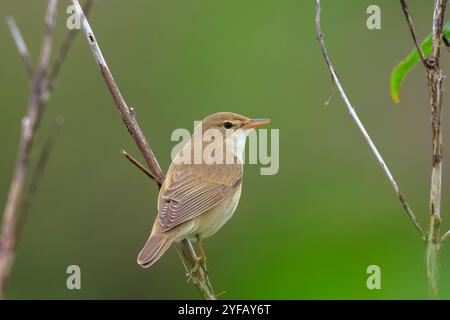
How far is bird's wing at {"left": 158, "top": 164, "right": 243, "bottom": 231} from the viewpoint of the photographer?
3998mm

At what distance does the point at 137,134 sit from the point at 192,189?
85 centimetres

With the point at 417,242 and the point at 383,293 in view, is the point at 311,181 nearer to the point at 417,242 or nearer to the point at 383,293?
the point at 417,242

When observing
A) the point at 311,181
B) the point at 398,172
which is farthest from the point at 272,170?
the point at 398,172

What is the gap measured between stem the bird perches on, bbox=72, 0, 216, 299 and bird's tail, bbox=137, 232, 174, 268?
0.29ft

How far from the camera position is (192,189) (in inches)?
169

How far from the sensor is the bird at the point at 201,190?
12.7 feet

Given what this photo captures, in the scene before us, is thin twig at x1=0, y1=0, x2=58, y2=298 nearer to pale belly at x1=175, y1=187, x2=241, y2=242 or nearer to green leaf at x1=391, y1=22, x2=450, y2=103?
green leaf at x1=391, y1=22, x2=450, y2=103

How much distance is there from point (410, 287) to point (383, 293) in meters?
0.13

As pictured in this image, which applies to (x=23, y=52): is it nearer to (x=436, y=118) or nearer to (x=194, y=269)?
(x=436, y=118)

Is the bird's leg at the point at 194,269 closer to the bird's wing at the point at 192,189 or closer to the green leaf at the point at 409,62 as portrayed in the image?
the bird's wing at the point at 192,189

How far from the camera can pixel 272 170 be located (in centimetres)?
618

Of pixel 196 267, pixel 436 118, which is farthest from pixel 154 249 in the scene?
pixel 436 118

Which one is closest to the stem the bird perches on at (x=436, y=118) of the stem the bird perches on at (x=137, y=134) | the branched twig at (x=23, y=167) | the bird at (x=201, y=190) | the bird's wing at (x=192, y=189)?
the stem the bird perches on at (x=137, y=134)

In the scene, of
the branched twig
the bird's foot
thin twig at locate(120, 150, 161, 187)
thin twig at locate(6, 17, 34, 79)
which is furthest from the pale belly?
the branched twig
